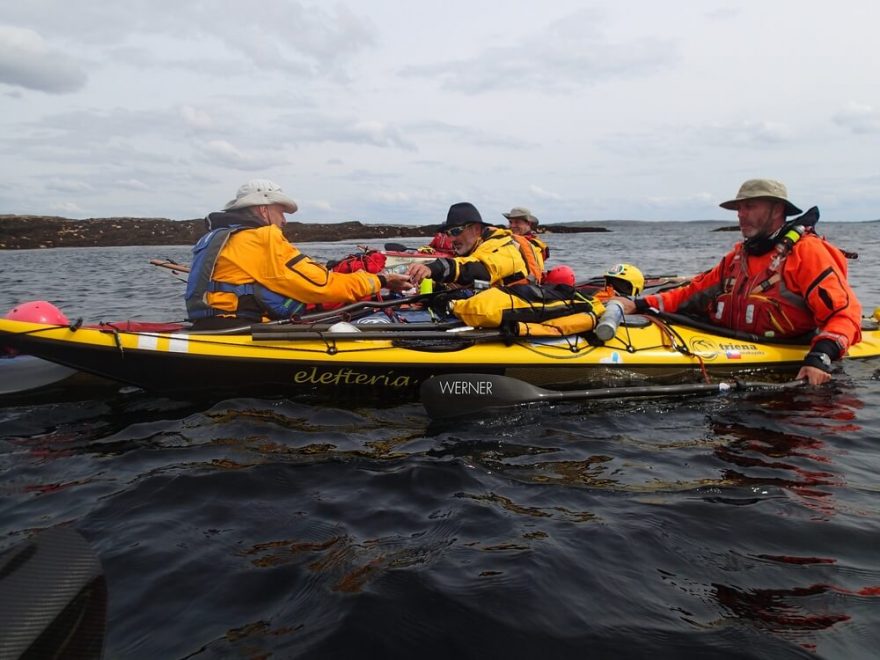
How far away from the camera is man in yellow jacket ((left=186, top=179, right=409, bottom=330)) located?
18.8 feet

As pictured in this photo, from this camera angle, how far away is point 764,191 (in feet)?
20.2

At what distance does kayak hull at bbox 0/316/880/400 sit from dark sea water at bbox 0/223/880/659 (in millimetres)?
269

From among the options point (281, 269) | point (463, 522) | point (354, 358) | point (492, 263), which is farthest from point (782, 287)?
point (281, 269)

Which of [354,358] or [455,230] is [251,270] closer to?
[354,358]

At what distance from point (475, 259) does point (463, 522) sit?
406 centimetres

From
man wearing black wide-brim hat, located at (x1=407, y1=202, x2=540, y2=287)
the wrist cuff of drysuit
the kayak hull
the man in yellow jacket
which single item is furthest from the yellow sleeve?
the wrist cuff of drysuit

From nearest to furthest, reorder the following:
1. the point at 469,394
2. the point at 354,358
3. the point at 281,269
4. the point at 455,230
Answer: the point at 469,394
the point at 354,358
the point at 281,269
the point at 455,230

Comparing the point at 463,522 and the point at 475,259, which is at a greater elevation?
the point at 475,259

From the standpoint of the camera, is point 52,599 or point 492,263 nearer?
point 52,599

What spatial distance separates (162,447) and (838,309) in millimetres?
5977

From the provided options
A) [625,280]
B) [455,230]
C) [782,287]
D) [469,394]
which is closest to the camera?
[469,394]

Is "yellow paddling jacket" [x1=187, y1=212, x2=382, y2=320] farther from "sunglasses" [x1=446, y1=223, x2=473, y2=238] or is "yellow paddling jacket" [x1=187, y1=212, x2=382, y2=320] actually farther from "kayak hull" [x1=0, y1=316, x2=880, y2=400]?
"sunglasses" [x1=446, y1=223, x2=473, y2=238]

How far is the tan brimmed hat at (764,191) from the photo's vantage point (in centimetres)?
612

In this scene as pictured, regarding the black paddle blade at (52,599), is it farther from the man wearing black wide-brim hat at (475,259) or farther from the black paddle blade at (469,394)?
the man wearing black wide-brim hat at (475,259)
